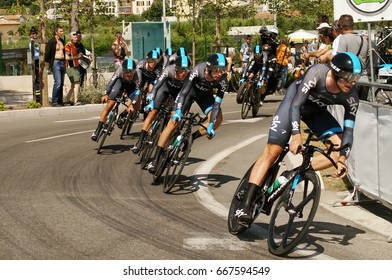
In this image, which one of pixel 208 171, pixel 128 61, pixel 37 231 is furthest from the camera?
pixel 128 61

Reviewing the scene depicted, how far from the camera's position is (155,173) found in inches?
487

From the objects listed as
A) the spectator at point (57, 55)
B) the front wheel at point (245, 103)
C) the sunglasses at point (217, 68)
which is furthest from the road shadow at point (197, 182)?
the spectator at point (57, 55)

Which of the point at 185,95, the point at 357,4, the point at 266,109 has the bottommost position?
the point at 266,109

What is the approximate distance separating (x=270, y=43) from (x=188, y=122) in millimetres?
11077

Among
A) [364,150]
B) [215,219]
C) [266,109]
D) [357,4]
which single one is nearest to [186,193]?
[215,219]

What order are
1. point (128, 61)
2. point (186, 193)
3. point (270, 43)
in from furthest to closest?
point (270, 43) < point (128, 61) < point (186, 193)

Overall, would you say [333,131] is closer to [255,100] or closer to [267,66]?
[255,100]

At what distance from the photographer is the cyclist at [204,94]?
36.1ft

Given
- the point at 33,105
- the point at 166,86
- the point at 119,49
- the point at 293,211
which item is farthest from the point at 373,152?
the point at 119,49

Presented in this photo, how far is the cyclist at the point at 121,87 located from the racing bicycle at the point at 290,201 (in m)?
6.86

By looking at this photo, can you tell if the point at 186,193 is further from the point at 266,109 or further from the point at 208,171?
Answer: the point at 266,109

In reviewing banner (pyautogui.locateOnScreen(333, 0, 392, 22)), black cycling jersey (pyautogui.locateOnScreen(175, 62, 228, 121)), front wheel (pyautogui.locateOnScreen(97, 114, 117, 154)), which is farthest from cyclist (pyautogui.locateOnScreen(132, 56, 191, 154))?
banner (pyautogui.locateOnScreen(333, 0, 392, 22))

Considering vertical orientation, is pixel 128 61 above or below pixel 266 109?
above

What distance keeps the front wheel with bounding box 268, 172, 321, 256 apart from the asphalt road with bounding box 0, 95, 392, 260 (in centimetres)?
18
